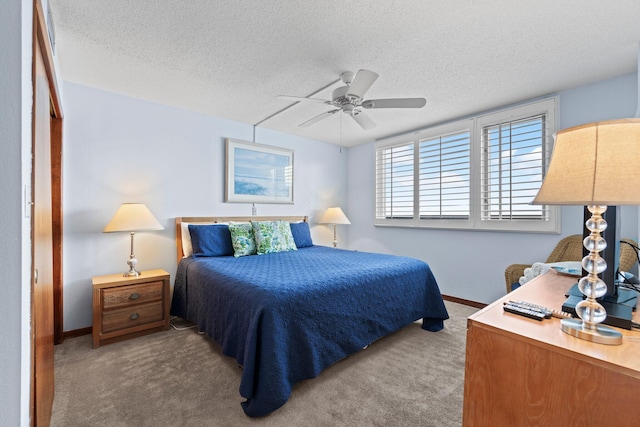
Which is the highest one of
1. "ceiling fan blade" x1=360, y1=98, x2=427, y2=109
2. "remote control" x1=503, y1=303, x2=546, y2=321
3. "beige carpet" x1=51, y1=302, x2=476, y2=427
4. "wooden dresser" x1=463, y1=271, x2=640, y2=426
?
"ceiling fan blade" x1=360, y1=98, x2=427, y2=109

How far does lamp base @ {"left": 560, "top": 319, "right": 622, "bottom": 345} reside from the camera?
2.71 feet

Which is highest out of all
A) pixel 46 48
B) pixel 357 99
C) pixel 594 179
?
pixel 357 99

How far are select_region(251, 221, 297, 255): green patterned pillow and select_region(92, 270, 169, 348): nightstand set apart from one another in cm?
103

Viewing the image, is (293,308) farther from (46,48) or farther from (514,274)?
(514,274)

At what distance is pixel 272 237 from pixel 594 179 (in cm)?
301

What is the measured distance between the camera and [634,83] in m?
2.46

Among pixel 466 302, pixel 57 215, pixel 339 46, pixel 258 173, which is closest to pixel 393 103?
pixel 339 46

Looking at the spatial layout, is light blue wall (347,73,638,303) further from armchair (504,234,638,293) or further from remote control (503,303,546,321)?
remote control (503,303,546,321)

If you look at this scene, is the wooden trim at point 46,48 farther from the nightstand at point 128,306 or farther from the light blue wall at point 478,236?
the light blue wall at point 478,236

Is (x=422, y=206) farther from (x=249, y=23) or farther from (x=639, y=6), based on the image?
(x=249, y=23)

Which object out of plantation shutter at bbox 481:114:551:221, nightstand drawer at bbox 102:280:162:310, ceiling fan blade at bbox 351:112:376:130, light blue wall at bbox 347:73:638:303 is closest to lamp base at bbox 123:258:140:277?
nightstand drawer at bbox 102:280:162:310

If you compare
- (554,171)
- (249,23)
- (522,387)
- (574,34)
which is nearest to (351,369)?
(522,387)

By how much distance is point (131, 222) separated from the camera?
264 centimetres

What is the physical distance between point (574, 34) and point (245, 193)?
355 cm
